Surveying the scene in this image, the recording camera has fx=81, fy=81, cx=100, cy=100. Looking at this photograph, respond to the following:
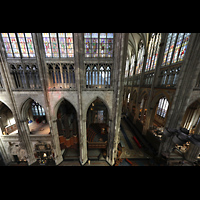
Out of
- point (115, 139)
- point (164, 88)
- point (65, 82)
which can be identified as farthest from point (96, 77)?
point (164, 88)

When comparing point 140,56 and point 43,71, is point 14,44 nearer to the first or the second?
point 43,71

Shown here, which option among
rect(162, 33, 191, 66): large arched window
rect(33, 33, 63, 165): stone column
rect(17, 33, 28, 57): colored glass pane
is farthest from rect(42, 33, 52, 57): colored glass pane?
rect(162, 33, 191, 66): large arched window

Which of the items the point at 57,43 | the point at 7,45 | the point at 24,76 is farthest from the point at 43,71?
the point at 7,45

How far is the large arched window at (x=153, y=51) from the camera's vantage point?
46.1ft

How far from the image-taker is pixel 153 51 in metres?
14.7

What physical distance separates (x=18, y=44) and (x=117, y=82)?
1095 cm

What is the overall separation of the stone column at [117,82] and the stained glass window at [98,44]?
2.35 ft

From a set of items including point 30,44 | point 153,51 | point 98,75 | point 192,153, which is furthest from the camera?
point 153,51

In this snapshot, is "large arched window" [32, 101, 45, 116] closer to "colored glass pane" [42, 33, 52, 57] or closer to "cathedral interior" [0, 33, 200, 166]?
"cathedral interior" [0, 33, 200, 166]

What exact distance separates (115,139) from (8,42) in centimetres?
1577

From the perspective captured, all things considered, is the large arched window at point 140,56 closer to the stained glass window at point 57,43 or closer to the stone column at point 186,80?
the stone column at point 186,80

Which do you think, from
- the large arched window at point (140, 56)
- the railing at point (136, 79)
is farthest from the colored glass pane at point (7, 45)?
the railing at point (136, 79)
